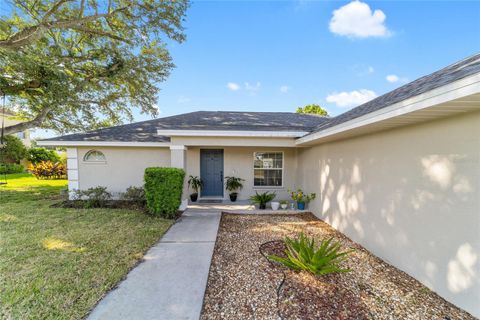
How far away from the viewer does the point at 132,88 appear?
10.6m

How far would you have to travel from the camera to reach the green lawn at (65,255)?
2.52m

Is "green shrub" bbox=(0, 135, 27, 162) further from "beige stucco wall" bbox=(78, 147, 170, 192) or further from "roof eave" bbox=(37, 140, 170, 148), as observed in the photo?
"beige stucco wall" bbox=(78, 147, 170, 192)

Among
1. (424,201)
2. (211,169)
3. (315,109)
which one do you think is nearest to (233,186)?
(211,169)

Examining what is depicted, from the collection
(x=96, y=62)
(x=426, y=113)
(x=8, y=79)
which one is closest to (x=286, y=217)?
(x=426, y=113)

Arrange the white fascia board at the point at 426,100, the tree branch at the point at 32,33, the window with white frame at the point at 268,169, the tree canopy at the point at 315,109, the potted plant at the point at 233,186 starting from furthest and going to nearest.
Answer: the tree canopy at the point at 315,109 < the window with white frame at the point at 268,169 < the potted plant at the point at 233,186 < the tree branch at the point at 32,33 < the white fascia board at the point at 426,100

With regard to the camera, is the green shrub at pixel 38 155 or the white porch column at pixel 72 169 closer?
the white porch column at pixel 72 169

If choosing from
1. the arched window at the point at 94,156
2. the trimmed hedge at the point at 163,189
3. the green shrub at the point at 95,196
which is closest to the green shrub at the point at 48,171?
the arched window at the point at 94,156

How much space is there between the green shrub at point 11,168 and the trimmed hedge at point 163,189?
759 inches

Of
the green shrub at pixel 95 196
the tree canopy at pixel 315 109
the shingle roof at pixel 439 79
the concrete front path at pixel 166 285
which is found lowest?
the concrete front path at pixel 166 285

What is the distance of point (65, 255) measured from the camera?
3.73 m

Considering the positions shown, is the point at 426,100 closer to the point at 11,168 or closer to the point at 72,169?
the point at 72,169

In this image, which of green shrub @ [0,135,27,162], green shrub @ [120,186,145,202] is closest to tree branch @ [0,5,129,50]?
green shrub @ [120,186,145,202]

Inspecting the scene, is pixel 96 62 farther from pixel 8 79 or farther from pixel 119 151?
pixel 119 151

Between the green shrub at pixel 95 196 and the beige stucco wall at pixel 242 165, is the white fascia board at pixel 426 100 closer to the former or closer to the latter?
the beige stucco wall at pixel 242 165
